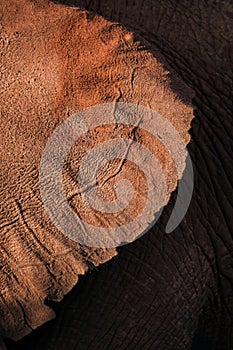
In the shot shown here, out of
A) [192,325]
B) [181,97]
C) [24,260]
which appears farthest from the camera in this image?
[192,325]

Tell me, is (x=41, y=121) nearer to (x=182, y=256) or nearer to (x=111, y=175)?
(x=111, y=175)

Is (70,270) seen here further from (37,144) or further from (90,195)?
(37,144)

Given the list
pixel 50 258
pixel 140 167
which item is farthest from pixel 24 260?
pixel 140 167

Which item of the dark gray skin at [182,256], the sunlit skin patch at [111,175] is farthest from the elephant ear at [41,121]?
the dark gray skin at [182,256]

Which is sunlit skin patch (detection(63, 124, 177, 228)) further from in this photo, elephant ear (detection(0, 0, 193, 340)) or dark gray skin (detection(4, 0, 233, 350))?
dark gray skin (detection(4, 0, 233, 350))

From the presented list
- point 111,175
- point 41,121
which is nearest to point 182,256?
point 111,175

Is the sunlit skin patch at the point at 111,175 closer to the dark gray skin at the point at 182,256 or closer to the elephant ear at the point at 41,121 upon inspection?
the elephant ear at the point at 41,121
